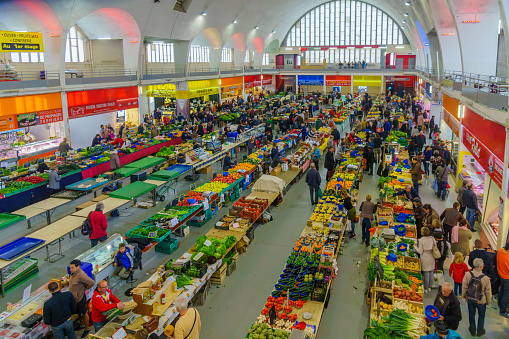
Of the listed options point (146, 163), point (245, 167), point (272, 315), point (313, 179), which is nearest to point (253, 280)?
point (272, 315)

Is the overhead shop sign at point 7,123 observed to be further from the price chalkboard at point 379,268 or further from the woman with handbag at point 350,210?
the price chalkboard at point 379,268

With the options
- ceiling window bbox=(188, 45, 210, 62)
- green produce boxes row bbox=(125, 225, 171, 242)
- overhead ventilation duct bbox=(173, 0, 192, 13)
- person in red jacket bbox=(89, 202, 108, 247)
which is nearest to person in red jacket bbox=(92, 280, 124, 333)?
green produce boxes row bbox=(125, 225, 171, 242)

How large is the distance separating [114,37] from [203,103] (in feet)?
38.2

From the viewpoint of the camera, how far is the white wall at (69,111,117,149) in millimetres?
22484

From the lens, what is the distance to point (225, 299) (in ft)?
29.4

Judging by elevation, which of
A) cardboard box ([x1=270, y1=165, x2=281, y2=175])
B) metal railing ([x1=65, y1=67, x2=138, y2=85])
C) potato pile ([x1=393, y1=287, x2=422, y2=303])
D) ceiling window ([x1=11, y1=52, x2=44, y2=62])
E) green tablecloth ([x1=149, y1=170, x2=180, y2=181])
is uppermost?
ceiling window ([x1=11, y1=52, x2=44, y2=62])

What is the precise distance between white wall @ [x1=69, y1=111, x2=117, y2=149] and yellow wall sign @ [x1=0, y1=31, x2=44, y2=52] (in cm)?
469

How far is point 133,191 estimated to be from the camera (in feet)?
41.4

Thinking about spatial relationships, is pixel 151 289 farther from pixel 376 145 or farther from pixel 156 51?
pixel 156 51

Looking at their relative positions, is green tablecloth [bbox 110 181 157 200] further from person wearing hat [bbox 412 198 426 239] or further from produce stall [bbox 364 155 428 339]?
person wearing hat [bbox 412 198 426 239]

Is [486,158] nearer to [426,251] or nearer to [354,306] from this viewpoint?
[426,251]

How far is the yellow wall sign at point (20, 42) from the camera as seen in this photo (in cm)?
1703

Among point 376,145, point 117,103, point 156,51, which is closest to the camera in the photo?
point 376,145

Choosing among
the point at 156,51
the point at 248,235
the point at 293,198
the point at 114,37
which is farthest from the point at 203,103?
the point at 248,235
